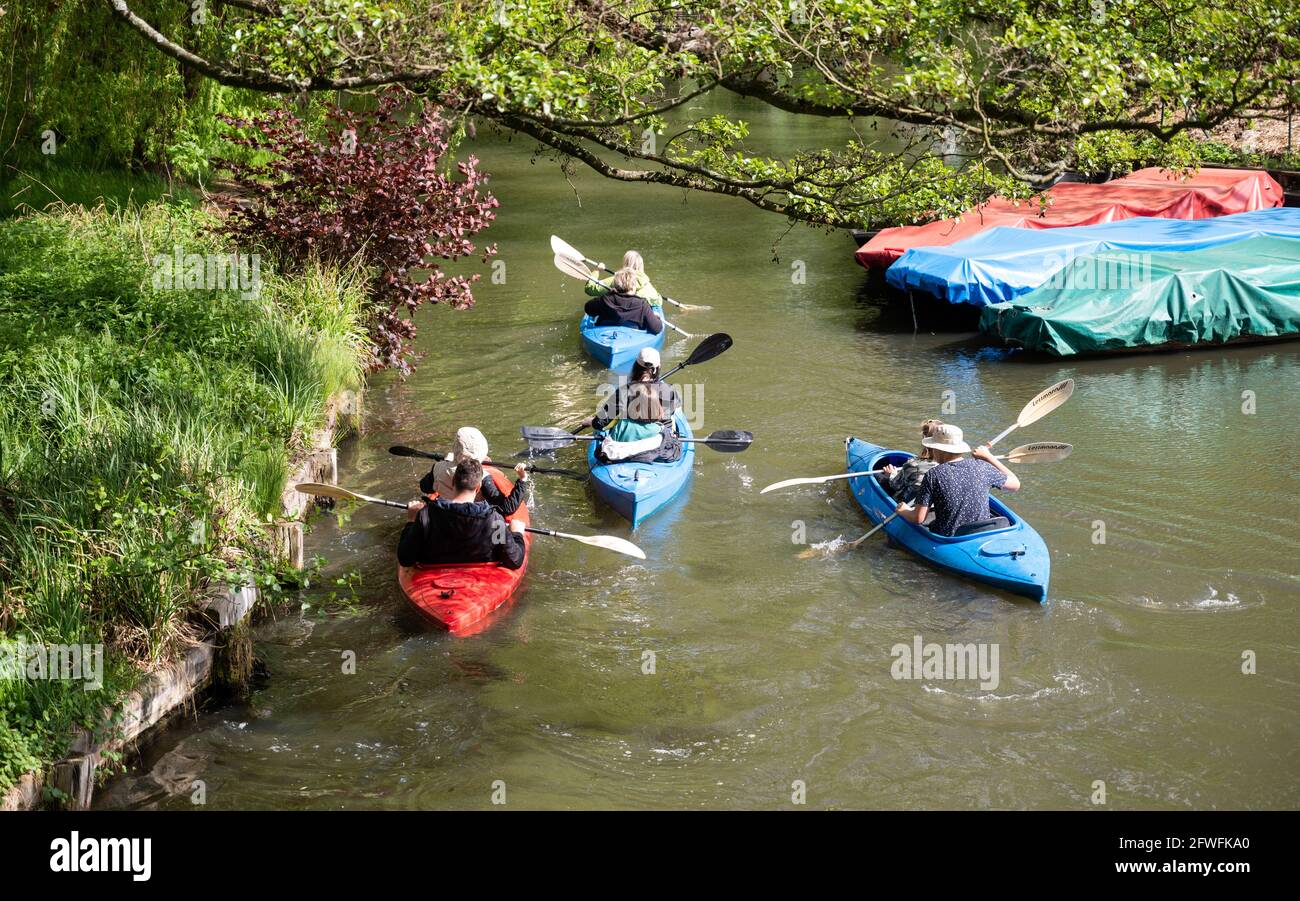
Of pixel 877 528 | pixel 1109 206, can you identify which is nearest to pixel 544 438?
pixel 877 528

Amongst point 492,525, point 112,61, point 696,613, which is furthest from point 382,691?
point 112,61

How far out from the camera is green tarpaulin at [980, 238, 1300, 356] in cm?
1551

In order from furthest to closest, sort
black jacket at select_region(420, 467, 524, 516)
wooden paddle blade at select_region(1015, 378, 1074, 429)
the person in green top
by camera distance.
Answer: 1. the person in green top
2. wooden paddle blade at select_region(1015, 378, 1074, 429)
3. black jacket at select_region(420, 467, 524, 516)

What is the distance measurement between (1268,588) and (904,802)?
4344mm

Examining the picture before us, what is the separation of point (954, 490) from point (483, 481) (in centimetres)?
382

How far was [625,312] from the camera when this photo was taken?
16156 millimetres

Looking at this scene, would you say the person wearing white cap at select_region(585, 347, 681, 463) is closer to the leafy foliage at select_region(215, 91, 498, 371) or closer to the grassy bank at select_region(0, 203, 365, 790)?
the leafy foliage at select_region(215, 91, 498, 371)

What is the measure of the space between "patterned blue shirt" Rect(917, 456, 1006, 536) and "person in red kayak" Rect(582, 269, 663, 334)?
7022mm

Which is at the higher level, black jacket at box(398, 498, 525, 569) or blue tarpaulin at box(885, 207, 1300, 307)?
blue tarpaulin at box(885, 207, 1300, 307)

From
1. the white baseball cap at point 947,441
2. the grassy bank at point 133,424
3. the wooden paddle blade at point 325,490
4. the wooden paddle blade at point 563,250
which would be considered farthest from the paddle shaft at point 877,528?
the wooden paddle blade at point 563,250

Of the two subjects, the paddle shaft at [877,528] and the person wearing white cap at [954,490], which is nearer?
the person wearing white cap at [954,490]

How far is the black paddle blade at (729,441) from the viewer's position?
38.2 ft

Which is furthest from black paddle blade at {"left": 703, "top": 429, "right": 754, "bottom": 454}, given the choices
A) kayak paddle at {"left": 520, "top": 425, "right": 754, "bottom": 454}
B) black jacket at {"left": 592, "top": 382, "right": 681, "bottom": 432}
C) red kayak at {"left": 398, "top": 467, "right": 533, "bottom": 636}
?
red kayak at {"left": 398, "top": 467, "right": 533, "bottom": 636}

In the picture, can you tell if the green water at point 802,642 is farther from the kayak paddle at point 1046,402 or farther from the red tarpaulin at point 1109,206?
the red tarpaulin at point 1109,206
